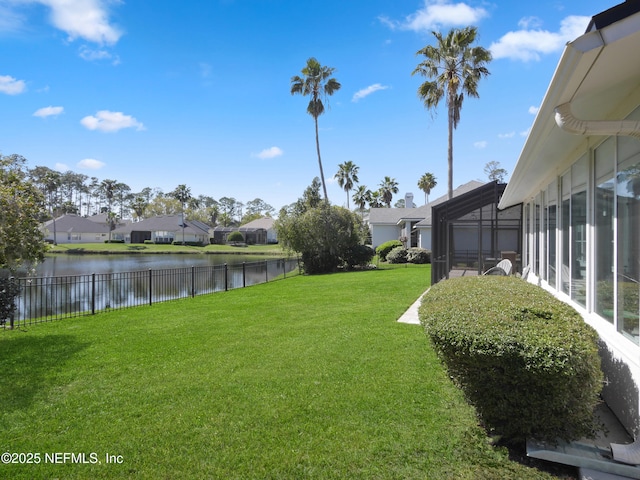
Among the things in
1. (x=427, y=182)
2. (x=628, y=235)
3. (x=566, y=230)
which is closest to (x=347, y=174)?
(x=427, y=182)

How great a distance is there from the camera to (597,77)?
2.45 meters

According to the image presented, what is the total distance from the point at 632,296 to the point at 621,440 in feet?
3.63

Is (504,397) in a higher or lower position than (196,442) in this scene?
higher

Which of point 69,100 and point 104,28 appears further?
point 69,100

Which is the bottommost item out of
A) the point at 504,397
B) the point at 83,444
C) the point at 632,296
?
the point at 83,444

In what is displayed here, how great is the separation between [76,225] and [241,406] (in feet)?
227

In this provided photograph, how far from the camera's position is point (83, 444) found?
3.22 m

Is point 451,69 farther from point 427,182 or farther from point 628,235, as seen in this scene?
point 427,182

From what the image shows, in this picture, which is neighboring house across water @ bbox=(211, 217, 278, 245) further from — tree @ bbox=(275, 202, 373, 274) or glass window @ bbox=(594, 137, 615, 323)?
glass window @ bbox=(594, 137, 615, 323)

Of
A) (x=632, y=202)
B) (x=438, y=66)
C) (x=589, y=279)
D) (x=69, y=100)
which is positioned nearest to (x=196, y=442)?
(x=632, y=202)

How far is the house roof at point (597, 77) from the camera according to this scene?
78.2 inches

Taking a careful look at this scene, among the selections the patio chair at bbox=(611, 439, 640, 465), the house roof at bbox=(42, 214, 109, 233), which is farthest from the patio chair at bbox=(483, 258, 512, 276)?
the house roof at bbox=(42, 214, 109, 233)

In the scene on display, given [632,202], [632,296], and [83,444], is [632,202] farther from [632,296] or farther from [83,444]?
[83,444]

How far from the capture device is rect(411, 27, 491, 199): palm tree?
64.3 ft
